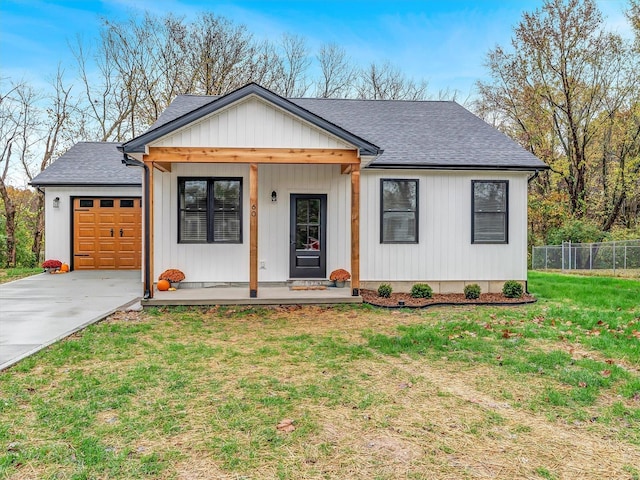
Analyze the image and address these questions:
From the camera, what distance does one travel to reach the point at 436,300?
341 inches

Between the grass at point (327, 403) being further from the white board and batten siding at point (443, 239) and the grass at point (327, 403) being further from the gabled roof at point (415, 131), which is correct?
the gabled roof at point (415, 131)

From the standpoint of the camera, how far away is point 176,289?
903cm

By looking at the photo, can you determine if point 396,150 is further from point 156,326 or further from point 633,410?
point 633,410

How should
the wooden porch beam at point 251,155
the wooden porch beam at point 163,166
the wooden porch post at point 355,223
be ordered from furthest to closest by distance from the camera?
the wooden porch beam at point 163,166 < the wooden porch post at point 355,223 < the wooden porch beam at point 251,155

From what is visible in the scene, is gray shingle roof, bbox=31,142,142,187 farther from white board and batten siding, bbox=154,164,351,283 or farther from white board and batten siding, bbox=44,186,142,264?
white board and batten siding, bbox=154,164,351,283

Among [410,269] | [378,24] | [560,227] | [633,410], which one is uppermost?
[378,24]

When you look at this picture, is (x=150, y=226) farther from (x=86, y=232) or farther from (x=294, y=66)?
(x=294, y=66)

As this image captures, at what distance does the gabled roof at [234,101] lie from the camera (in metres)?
7.62

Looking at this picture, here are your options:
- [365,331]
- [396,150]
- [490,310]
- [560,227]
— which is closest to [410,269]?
[490,310]

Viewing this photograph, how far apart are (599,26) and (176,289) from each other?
20.7 meters

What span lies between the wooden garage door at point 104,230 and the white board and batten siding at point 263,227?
437 cm

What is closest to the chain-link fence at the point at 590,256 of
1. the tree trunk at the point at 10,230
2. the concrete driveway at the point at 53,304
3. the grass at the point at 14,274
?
the concrete driveway at the point at 53,304

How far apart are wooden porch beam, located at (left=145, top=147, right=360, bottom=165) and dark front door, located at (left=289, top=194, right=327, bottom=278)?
161 centimetres

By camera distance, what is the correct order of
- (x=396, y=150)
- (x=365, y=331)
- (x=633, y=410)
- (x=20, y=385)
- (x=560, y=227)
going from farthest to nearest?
(x=560, y=227)
(x=396, y=150)
(x=365, y=331)
(x=20, y=385)
(x=633, y=410)
